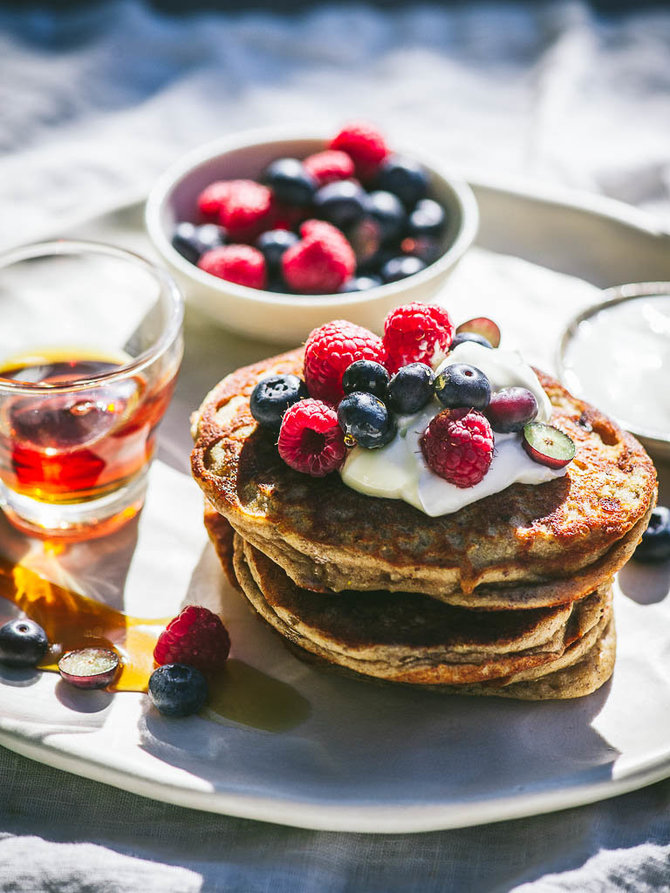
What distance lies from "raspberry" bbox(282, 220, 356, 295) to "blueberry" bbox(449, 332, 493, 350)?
0.69 meters

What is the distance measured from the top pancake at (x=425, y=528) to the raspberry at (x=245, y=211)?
1.03m

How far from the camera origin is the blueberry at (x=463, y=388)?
1.73 meters

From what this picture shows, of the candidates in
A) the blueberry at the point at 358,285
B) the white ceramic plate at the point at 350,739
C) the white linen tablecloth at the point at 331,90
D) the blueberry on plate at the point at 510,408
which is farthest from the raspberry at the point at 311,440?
the white linen tablecloth at the point at 331,90

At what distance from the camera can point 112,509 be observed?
2.30 meters

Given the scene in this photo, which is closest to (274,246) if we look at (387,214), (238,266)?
(238,266)

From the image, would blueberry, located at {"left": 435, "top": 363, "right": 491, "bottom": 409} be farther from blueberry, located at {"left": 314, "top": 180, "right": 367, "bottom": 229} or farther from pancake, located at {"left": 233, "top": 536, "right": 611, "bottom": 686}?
blueberry, located at {"left": 314, "top": 180, "right": 367, "bottom": 229}

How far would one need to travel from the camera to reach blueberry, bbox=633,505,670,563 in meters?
2.12

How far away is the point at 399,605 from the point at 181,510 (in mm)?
692

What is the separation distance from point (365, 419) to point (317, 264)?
98 cm

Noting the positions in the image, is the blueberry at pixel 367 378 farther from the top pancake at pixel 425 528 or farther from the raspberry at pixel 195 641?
the raspberry at pixel 195 641

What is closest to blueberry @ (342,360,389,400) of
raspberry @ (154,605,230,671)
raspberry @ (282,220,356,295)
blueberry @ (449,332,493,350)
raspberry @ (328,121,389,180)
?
blueberry @ (449,332,493,350)

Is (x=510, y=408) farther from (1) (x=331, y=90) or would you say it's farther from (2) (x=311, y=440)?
(1) (x=331, y=90)

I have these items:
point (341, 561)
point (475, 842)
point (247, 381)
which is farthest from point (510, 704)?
point (247, 381)

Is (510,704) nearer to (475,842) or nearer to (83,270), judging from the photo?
(475,842)
